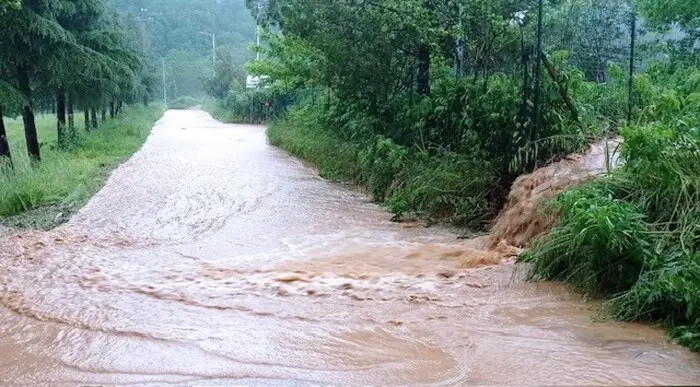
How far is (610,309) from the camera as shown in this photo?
4.89m

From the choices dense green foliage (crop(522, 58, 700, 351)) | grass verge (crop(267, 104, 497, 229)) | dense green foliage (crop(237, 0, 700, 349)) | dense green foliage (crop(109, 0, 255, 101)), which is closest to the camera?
dense green foliage (crop(522, 58, 700, 351))

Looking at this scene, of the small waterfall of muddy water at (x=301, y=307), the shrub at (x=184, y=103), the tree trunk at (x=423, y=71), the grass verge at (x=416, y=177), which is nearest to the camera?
the small waterfall of muddy water at (x=301, y=307)

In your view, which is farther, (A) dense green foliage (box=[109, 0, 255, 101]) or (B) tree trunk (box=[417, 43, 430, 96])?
(A) dense green foliage (box=[109, 0, 255, 101])

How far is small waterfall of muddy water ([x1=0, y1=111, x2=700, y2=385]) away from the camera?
4.21 meters

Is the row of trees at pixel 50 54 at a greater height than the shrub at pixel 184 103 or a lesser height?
greater

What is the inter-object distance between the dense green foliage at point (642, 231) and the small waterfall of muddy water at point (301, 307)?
0.24 m

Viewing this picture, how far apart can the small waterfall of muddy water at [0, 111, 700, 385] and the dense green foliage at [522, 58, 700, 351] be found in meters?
0.24

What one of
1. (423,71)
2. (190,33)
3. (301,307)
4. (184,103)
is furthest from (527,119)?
(190,33)

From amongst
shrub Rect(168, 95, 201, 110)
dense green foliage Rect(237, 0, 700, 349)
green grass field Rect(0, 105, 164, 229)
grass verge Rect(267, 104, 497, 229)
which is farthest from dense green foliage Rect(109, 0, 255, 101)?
dense green foliage Rect(237, 0, 700, 349)

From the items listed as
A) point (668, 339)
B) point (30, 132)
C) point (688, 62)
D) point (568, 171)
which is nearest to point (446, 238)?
point (568, 171)

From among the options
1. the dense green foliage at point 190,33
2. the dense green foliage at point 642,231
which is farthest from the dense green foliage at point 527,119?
the dense green foliage at point 190,33

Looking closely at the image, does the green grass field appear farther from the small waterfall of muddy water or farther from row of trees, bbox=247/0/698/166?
row of trees, bbox=247/0/698/166

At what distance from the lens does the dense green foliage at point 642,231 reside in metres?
4.65

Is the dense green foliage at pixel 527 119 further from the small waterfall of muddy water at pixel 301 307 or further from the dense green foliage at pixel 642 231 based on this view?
the small waterfall of muddy water at pixel 301 307
